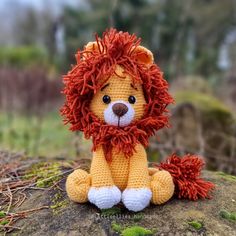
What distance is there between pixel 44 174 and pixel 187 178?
2.59ft

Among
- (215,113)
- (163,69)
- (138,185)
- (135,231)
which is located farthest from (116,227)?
(163,69)

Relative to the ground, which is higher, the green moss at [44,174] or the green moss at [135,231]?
the green moss at [44,174]

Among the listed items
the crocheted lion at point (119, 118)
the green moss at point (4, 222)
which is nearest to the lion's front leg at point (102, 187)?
the crocheted lion at point (119, 118)

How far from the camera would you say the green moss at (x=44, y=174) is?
2.05 m

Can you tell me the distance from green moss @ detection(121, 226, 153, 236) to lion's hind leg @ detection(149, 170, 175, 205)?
7.0 inches

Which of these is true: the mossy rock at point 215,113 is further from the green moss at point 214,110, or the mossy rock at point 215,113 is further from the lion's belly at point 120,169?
the lion's belly at point 120,169

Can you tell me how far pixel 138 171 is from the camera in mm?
1684

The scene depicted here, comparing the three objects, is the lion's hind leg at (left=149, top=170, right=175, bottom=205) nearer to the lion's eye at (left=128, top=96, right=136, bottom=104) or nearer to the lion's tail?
the lion's tail

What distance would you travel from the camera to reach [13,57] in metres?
20.2

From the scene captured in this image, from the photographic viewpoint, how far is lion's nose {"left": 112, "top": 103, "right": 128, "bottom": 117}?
1650 millimetres

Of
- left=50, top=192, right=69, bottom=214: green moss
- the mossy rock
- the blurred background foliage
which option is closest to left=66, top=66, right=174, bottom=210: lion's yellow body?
left=50, top=192, right=69, bottom=214: green moss

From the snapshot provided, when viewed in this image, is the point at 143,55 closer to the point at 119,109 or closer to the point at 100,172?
the point at 119,109

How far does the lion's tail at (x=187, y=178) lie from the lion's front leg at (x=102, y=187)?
30 centimetres

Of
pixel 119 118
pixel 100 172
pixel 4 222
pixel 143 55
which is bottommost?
pixel 4 222
